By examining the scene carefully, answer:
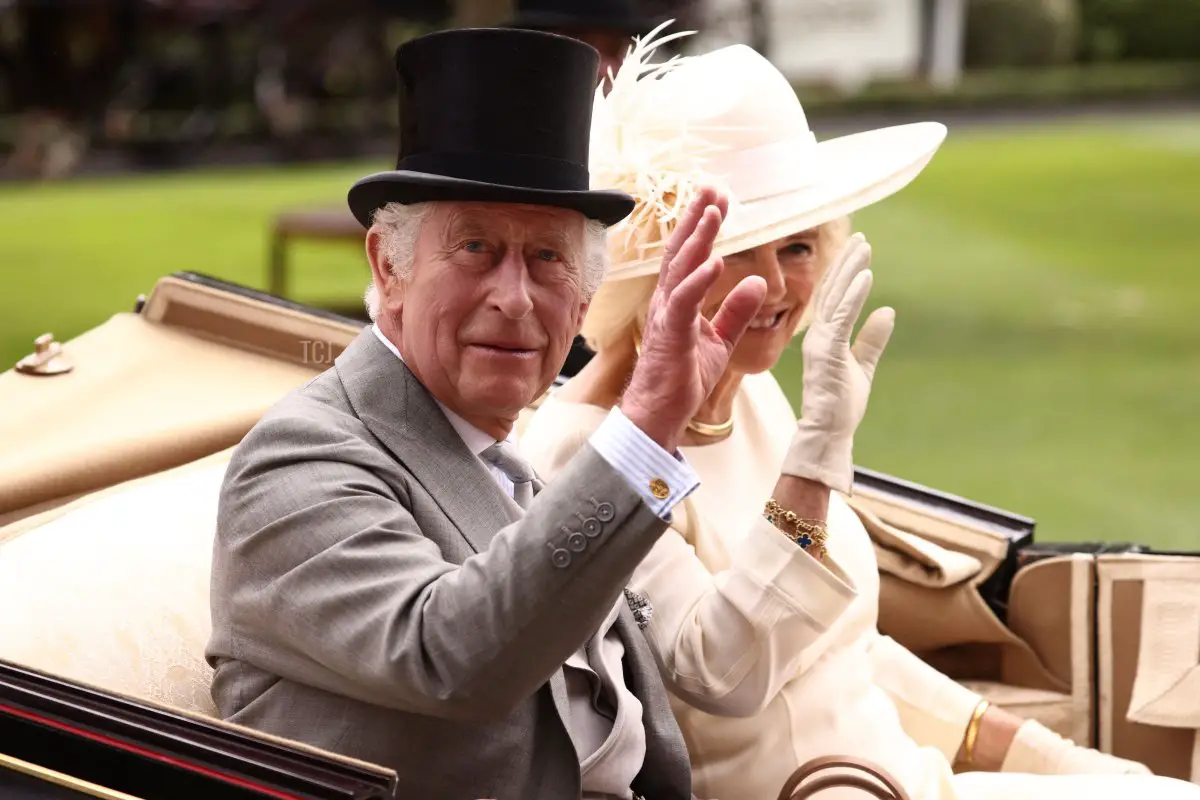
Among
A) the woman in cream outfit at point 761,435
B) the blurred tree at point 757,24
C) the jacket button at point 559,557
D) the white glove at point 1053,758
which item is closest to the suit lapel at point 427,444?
the jacket button at point 559,557

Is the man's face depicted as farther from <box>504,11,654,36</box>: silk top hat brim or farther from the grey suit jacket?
<box>504,11,654,36</box>: silk top hat brim

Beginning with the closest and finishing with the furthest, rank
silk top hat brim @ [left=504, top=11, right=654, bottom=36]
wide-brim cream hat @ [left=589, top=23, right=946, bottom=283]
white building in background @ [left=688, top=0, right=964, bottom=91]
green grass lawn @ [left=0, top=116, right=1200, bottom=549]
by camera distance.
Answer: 1. wide-brim cream hat @ [left=589, top=23, right=946, bottom=283]
2. silk top hat brim @ [left=504, top=11, right=654, bottom=36]
3. green grass lawn @ [left=0, top=116, right=1200, bottom=549]
4. white building in background @ [left=688, top=0, right=964, bottom=91]

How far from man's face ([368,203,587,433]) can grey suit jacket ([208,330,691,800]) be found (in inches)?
2.1

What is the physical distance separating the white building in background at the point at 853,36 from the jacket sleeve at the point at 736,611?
16.4m

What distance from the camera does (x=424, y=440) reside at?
5.72ft

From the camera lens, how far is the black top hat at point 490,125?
1708 mm

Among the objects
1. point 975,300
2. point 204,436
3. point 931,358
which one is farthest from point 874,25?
point 204,436

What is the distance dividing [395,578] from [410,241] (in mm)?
414

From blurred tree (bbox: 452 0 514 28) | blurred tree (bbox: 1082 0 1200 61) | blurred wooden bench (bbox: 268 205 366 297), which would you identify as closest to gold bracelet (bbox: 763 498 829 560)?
blurred tree (bbox: 452 0 514 28)

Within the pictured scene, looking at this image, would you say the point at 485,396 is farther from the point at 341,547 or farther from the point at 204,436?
the point at 204,436

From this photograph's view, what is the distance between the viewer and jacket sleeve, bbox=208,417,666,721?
1.48 meters

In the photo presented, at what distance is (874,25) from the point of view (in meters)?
21.8

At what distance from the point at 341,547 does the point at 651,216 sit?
0.83 metres

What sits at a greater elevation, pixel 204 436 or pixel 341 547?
pixel 341 547
